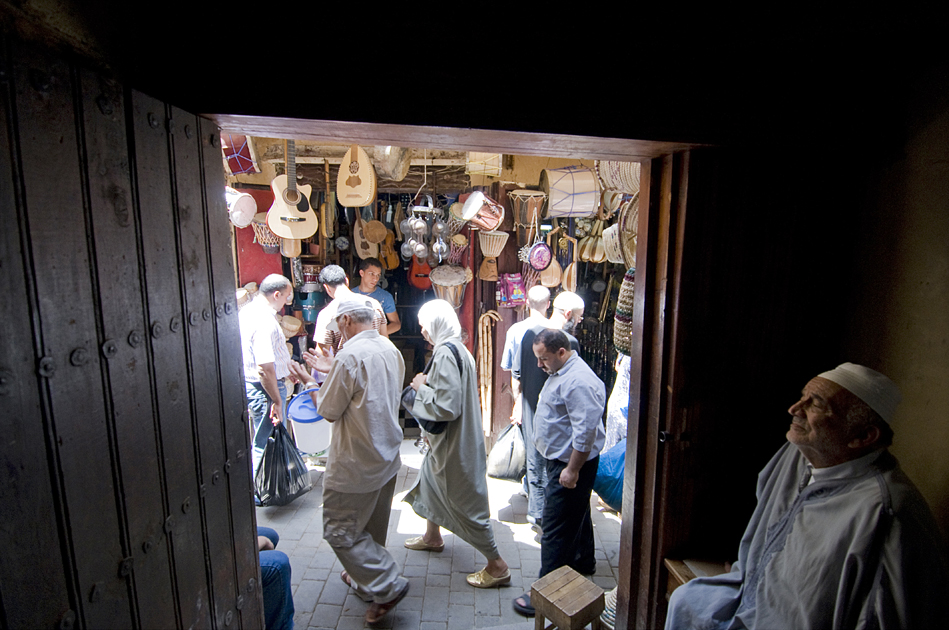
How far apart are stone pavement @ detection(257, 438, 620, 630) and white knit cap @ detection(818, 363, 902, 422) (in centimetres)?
271

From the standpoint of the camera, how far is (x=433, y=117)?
1464 millimetres

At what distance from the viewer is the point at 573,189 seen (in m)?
4.64

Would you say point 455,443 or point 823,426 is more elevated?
point 823,426

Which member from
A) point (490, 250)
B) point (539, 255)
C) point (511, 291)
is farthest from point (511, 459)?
point (490, 250)

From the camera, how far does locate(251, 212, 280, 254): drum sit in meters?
6.23

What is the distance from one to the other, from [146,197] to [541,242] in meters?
5.06

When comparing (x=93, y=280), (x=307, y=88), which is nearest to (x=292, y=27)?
(x=307, y=88)

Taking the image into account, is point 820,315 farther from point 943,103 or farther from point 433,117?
point 433,117

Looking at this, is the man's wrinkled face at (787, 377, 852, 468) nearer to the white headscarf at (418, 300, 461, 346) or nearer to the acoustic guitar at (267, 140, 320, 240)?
the white headscarf at (418, 300, 461, 346)

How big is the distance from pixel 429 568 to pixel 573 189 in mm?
3803

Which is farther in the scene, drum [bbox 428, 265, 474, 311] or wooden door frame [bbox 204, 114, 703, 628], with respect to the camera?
drum [bbox 428, 265, 474, 311]

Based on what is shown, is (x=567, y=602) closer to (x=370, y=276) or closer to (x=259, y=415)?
(x=259, y=415)

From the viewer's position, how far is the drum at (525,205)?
5816mm

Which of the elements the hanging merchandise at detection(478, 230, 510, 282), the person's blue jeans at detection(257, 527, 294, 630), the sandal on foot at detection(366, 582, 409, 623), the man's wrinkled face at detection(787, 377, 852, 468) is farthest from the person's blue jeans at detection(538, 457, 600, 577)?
the hanging merchandise at detection(478, 230, 510, 282)
